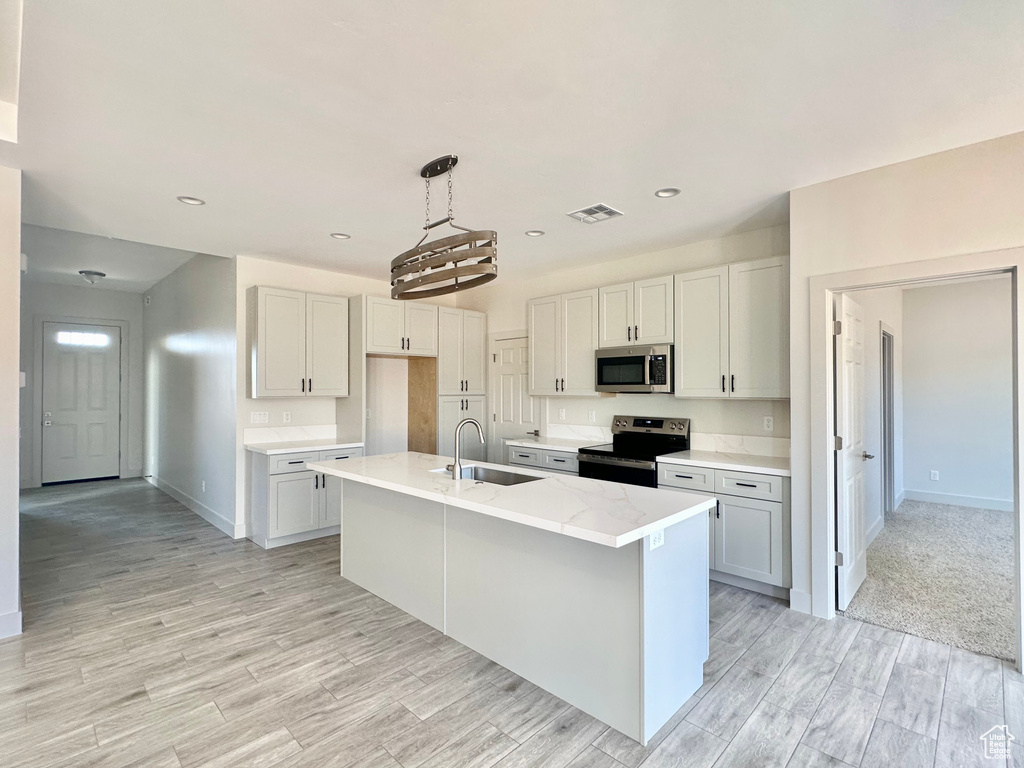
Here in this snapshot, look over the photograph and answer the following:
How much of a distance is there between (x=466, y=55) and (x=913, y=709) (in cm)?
331

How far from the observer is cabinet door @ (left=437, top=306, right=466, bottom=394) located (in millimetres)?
5633

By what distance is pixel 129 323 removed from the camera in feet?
25.8

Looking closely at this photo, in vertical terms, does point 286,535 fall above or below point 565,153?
below

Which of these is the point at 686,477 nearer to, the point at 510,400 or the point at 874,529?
the point at 874,529

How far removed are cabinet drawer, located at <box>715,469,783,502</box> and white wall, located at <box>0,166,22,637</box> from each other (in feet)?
14.6

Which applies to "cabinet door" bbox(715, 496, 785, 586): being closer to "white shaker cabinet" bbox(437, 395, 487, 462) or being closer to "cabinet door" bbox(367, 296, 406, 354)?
"white shaker cabinet" bbox(437, 395, 487, 462)

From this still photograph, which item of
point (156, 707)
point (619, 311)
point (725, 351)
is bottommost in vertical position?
point (156, 707)

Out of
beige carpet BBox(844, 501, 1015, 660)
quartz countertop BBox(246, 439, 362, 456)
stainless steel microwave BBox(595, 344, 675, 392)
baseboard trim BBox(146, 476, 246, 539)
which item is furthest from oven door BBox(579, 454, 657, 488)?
baseboard trim BBox(146, 476, 246, 539)

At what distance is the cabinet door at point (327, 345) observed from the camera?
4871mm

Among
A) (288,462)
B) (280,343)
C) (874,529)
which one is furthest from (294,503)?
(874,529)

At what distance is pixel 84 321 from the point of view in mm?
7422

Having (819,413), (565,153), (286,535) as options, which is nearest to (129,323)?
(286,535)

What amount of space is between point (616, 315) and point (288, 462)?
324 cm

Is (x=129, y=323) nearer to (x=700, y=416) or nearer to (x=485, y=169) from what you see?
(x=485, y=169)
